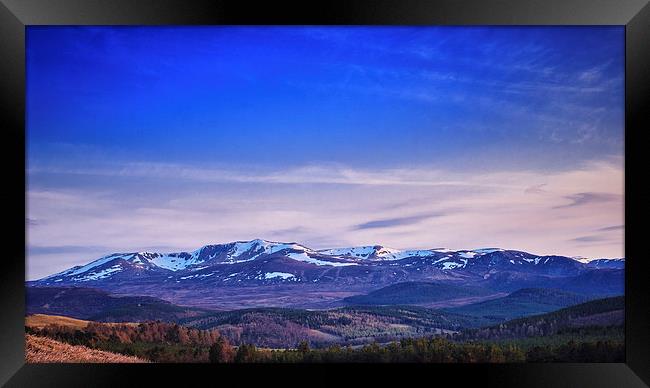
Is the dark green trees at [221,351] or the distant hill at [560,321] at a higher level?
the distant hill at [560,321]

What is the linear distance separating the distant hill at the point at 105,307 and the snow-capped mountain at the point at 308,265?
0.27 m

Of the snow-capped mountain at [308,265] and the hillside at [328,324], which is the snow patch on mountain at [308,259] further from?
the hillside at [328,324]

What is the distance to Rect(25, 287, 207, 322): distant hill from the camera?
7.91m

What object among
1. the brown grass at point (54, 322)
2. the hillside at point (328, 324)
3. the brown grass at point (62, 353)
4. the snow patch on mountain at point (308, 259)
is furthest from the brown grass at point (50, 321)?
the snow patch on mountain at point (308, 259)

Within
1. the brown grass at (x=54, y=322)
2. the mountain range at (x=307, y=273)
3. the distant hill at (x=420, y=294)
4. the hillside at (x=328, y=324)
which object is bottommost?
the hillside at (x=328, y=324)

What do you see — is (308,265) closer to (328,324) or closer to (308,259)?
(308,259)

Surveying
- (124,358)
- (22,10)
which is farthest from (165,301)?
(22,10)

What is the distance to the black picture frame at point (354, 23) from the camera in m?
5.50

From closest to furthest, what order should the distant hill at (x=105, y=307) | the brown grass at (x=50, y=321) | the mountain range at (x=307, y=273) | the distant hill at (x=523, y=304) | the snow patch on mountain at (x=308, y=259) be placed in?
the brown grass at (x=50, y=321)
the mountain range at (x=307, y=273)
the distant hill at (x=105, y=307)
the snow patch on mountain at (x=308, y=259)
the distant hill at (x=523, y=304)

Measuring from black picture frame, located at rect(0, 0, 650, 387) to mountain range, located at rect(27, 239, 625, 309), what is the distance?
70.7 inches

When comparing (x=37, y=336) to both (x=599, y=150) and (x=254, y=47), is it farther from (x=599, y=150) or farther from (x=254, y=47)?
(x=599, y=150)

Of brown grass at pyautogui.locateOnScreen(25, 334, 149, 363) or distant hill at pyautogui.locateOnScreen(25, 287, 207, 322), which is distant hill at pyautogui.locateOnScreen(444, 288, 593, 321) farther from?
brown grass at pyautogui.locateOnScreen(25, 334, 149, 363)

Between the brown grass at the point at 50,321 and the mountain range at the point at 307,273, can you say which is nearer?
the brown grass at the point at 50,321

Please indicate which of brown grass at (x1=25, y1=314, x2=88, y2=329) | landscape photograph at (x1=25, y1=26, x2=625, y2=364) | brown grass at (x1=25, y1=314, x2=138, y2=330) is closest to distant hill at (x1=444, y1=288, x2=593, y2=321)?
landscape photograph at (x1=25, y1=26, x2=625, y2=364)
